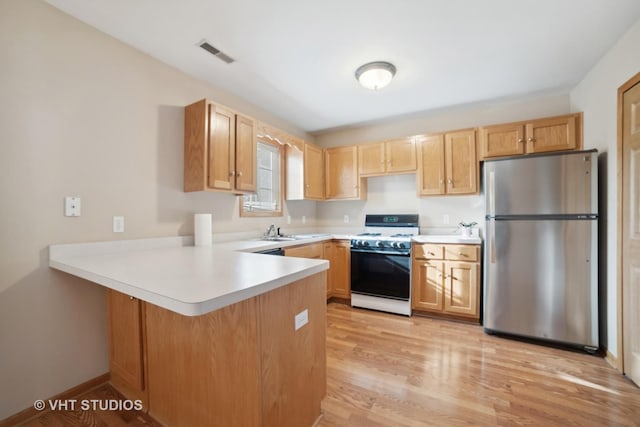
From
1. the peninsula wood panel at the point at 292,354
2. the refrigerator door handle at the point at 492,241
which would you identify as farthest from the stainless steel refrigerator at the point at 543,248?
the peninsula wood panel at the point at 292,354

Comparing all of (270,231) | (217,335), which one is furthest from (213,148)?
(217,335)

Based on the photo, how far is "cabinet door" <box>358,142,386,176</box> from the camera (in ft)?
11.7

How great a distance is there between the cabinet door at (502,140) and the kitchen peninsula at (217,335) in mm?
2648

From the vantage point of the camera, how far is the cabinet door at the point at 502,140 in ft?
9.27

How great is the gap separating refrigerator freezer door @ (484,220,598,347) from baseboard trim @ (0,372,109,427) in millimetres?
3272

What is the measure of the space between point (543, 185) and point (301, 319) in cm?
247

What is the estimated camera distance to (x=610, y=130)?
2.08m

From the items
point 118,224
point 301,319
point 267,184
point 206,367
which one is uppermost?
point 267,184

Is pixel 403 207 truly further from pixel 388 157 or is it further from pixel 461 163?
pixel 461 163

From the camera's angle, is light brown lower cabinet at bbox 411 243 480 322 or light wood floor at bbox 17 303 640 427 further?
light brown lower cabinet at bbox 411 243 480 322

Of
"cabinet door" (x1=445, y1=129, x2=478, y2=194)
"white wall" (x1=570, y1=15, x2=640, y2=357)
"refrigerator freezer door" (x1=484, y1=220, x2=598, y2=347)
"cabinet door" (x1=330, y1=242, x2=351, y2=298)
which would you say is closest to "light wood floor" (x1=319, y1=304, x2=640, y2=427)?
"refrigerator freezer door" (x1=484, y1=220, x2=598, y2=347)

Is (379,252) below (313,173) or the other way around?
below

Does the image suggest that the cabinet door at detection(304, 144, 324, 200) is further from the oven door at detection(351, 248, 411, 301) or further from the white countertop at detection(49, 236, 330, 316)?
the white countertop at detection(49, 236, 330, 316)

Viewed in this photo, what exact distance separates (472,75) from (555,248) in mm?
1757
